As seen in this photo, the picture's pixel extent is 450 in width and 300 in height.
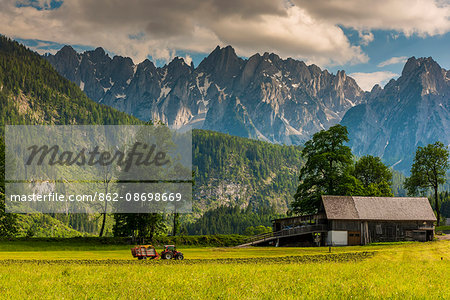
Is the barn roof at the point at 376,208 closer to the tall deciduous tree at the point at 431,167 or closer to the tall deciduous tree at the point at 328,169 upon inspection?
the tall deciduous tree at the point at 328,169

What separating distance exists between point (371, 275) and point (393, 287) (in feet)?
14.9

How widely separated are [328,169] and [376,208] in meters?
10.1

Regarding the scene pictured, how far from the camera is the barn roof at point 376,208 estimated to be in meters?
70.7

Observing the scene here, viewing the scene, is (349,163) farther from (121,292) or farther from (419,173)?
(121,292)

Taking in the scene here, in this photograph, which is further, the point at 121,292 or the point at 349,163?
the point at 349,163

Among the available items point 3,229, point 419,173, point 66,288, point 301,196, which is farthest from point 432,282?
point 419,173

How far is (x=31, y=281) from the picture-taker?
1969 centimetres

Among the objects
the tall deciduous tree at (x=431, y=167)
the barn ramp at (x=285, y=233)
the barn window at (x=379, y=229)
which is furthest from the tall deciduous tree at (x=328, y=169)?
the tall deciduous tree at (x=431, y=167)

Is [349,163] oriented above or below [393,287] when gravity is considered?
above

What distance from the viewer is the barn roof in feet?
232

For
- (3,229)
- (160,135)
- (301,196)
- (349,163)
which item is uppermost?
(160,135)

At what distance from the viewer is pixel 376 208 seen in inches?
2904

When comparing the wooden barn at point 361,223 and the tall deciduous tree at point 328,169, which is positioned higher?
the tall deciduous tree at point 328,169

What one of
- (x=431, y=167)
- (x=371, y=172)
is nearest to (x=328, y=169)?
(x=371, y=172)
